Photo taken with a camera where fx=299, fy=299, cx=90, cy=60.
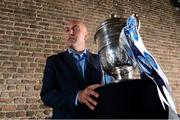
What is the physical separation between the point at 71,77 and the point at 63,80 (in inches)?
1.6

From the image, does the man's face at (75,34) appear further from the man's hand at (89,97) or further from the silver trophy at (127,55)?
the man's hand at (89,97)

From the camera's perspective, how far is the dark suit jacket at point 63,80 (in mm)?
1343

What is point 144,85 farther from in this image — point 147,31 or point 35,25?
point 147,31

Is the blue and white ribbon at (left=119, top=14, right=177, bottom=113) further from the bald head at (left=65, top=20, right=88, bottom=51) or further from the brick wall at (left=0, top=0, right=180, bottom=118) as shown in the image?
the brick wall at (left=0, top=0, right=180, bottom=118)

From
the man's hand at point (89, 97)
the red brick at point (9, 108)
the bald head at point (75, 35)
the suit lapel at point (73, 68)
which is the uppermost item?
the bald head at point (75, 35)

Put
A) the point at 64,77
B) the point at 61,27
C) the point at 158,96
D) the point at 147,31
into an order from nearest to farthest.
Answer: the point at 158,96 → the point at 64,77 → the point at 61,27 → the point at 147,31

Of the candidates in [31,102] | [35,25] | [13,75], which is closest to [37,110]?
[31,102]

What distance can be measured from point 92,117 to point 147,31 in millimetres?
4457

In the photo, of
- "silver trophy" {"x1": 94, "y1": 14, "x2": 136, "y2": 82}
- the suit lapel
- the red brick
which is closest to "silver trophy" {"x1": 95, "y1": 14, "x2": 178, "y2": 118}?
"silver trophy" {"x1": 94, "y1": 14, "x2": 136, "y2": 82}

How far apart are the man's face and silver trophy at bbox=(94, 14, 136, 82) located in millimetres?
171

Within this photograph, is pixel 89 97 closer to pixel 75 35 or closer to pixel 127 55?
pixel 127 55

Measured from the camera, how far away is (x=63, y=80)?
1.45m

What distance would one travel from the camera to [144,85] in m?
1.12

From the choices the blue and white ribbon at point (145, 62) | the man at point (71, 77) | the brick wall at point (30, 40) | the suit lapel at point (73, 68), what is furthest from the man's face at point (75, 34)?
the brick wall at point (30, 40)
